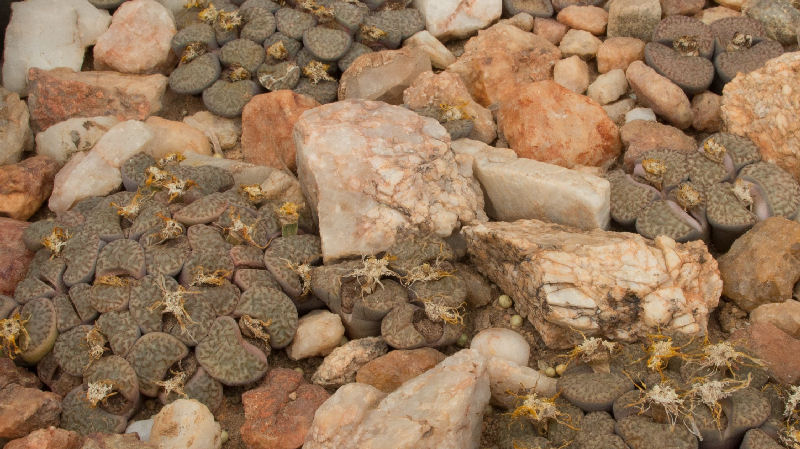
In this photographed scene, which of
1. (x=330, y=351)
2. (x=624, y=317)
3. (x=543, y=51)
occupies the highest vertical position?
(x=543, y=51)

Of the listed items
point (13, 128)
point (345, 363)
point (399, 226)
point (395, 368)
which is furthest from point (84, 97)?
point (395, 368)

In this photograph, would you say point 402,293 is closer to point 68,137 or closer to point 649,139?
point 649,139

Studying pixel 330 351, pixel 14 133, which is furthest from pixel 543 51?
pixel 14 133

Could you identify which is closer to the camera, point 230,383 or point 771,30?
point 230,383

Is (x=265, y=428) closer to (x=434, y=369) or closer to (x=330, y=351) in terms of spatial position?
(x=330, y=351)

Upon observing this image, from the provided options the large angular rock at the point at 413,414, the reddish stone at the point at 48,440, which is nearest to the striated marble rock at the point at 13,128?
the reddish stone at the point at 48,440

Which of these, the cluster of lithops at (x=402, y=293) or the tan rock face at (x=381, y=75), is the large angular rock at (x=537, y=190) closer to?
the cluster of lithops at (x=402, y=293)
